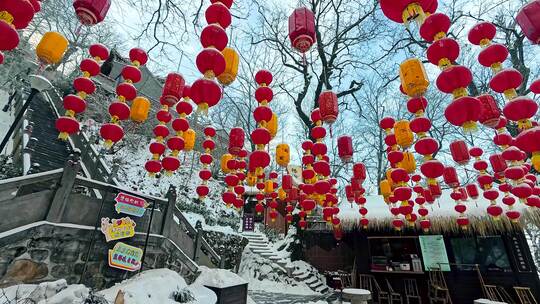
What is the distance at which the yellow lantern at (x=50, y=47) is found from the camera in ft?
12.0

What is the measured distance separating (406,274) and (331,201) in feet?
23.6

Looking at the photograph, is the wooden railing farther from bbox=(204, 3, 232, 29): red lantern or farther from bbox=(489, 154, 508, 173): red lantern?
bbox=(489, 154, 508, 173): red lantern

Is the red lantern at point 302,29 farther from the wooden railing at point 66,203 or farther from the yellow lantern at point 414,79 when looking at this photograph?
the wooden railing at point 66,203

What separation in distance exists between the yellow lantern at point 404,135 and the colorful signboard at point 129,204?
24.7 feet

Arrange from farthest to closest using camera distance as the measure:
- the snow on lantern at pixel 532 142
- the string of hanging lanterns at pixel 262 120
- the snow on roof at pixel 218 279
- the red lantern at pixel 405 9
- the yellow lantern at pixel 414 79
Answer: the snow on roof at pixel 218 279 → the string of hanging lanterns at pixel 262 120 → the yellow lantern at pixel 414 79 → the snow on lantern at pixel 532 142 → the red lantern at pixel 405 9

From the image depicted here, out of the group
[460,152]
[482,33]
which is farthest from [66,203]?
[460,152]

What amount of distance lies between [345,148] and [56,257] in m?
7.71

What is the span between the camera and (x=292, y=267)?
1506cm

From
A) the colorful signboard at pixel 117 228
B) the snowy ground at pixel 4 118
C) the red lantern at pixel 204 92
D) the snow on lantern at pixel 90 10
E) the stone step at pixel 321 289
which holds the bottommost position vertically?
the stone step at pixel 321 289

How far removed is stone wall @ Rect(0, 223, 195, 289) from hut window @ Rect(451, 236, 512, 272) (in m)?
13.5

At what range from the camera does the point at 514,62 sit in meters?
12.2

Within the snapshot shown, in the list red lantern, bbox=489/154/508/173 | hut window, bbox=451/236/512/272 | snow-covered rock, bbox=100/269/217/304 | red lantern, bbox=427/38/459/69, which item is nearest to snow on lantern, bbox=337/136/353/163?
red lantern, bbox=427/38/459/69

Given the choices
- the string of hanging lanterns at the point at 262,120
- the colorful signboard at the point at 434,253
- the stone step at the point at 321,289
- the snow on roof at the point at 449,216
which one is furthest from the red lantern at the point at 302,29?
the stone step at the point at 321,289

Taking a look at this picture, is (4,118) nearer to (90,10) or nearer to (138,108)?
(138,108)
